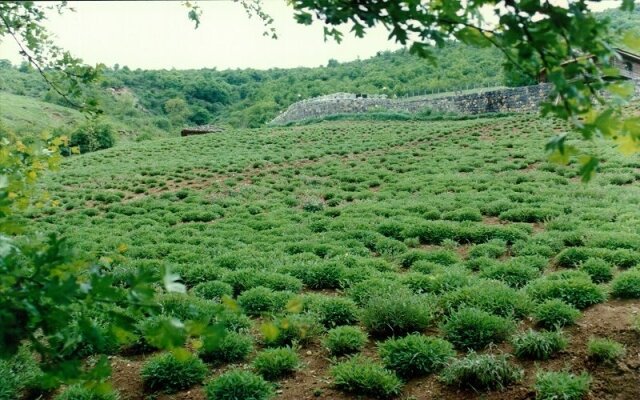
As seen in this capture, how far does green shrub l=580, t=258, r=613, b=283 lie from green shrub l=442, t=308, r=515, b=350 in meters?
2.29

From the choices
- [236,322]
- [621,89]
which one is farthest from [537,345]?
[621,89]

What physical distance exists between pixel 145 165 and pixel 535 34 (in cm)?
2610

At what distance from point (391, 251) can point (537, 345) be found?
14.9ft

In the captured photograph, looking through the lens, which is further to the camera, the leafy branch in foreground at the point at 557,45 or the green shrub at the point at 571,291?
the green shrub at the point at 571,291

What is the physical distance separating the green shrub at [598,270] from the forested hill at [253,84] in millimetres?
48678

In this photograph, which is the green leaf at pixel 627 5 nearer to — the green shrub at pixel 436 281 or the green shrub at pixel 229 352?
the green shrub at pixel 229 352

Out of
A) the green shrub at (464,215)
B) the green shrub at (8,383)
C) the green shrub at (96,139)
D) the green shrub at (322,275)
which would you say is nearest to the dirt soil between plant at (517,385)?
the green shrub at (8,383)

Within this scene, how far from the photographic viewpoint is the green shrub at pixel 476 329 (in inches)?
225

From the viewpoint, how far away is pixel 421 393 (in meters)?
5.06

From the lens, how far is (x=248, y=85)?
101 meters

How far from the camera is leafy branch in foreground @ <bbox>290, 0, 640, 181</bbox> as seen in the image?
1.92 m

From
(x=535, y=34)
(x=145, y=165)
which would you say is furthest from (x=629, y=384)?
(x=145, y=165)

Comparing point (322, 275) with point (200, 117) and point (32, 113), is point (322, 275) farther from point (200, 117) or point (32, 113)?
point (200, 117)

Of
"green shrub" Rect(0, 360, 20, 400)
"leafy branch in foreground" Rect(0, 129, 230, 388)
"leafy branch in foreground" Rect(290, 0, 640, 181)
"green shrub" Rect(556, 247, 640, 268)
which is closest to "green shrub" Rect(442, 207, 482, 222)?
"green shrub" Rect(556, 247, 640, 268)
